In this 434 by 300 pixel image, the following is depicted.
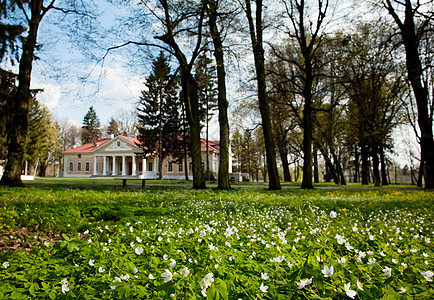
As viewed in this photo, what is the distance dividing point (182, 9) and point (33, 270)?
13.5 meters

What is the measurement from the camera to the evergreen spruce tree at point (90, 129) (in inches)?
2758

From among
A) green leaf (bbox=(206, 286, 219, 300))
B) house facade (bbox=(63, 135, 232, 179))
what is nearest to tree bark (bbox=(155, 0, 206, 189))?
green leaf (bbox=(206, 286, 219, 300))

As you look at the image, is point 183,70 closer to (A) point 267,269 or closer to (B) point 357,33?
(B) point 357,33

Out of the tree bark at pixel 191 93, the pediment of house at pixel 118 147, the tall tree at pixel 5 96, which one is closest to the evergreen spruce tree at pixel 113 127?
the pediment of house at pixel 118 147

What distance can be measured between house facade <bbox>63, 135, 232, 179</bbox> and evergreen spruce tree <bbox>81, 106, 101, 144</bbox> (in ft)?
38.4

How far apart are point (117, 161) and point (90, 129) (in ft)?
69.7

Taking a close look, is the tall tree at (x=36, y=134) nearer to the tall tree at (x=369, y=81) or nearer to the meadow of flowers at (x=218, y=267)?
the tall tree at (x=369, y=81)

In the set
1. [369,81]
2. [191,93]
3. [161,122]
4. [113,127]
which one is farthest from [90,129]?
[369,81]

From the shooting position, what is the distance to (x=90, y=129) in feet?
233

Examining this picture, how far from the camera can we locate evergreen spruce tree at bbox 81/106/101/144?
230 ft

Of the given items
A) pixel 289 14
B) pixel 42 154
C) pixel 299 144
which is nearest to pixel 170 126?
pixel 299 144

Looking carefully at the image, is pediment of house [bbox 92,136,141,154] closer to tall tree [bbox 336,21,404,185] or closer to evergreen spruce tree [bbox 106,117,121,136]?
evergreen spruce tree [bbox 106,117,121,136]

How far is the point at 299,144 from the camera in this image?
3075cm

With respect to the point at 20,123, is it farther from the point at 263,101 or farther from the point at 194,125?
the point at 263,101
